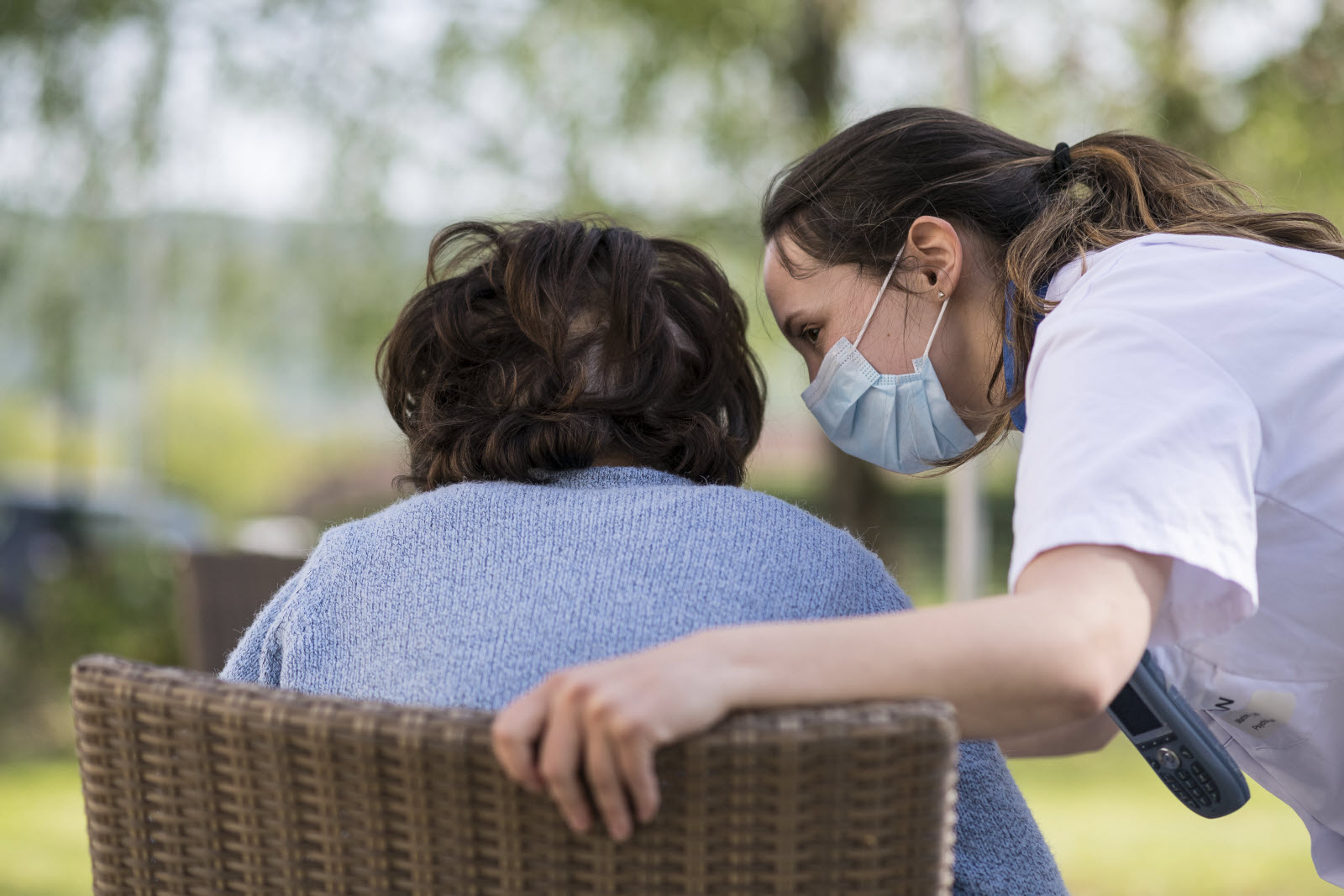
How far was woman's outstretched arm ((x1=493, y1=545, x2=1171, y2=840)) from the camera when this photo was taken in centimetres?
70

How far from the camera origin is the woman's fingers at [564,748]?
70 centimetres

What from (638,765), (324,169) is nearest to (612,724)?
(638,765)

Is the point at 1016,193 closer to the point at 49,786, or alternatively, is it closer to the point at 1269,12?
the point at 1269,12

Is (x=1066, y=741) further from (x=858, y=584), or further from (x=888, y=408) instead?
(x=858, y=584)

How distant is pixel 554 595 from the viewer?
3.28ft

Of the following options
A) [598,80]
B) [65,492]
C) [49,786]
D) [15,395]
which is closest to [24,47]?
[15,395]

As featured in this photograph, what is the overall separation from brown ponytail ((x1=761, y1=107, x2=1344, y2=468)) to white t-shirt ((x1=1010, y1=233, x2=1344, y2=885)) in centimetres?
12

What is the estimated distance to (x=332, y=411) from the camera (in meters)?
6.61

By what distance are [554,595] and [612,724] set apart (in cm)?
33

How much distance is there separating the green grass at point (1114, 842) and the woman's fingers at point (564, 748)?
388 centimetres

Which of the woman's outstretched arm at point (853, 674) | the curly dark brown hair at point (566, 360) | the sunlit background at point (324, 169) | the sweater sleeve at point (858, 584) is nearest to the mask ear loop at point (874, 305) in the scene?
the curly dark brown hair at point (566, 360)

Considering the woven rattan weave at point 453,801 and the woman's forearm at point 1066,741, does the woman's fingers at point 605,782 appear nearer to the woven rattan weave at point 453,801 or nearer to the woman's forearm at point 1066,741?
the woven rattan weave at point 453,801

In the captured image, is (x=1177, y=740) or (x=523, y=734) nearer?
(x=523, y=734)

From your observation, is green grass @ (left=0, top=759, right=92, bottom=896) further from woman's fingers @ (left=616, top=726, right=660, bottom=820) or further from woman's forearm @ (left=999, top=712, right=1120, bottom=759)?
woman's fingers @ (left=616, top=726, right=660, bottom=820)
